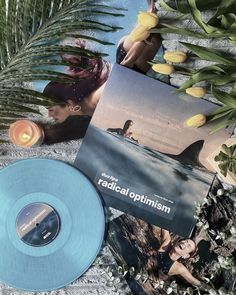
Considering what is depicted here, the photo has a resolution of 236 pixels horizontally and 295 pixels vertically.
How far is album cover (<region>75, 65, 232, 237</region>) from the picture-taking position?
1.22 meters

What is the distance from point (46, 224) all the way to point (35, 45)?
380 millimetres

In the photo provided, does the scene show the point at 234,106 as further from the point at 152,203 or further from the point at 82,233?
the point at 82,233

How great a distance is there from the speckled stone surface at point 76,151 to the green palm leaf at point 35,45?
8 cm

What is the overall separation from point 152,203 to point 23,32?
1.51 ft

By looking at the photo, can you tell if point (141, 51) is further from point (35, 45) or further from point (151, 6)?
point (35, 45)

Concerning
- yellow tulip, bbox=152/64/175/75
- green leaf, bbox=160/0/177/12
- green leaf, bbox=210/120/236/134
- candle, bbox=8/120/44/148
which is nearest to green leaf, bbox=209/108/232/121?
green leaf, bbox=210/120/236/134

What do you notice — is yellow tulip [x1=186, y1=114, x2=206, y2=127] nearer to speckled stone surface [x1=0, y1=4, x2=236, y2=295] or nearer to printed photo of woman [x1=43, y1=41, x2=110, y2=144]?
speckled stone surface [x1=0, y1=4, x2=236, y2=295]

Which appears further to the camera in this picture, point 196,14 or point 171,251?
point 171,251

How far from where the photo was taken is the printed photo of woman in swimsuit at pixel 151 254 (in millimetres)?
1229

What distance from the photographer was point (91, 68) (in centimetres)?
123

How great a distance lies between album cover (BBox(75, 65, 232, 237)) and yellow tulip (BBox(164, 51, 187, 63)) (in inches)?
2.4

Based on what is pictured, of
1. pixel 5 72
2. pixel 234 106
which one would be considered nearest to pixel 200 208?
pixel 234 106

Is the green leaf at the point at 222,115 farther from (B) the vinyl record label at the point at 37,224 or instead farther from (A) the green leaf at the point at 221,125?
(B) the vinyl record label at the point at 37,224

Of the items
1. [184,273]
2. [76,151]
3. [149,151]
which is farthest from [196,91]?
[184,273]
